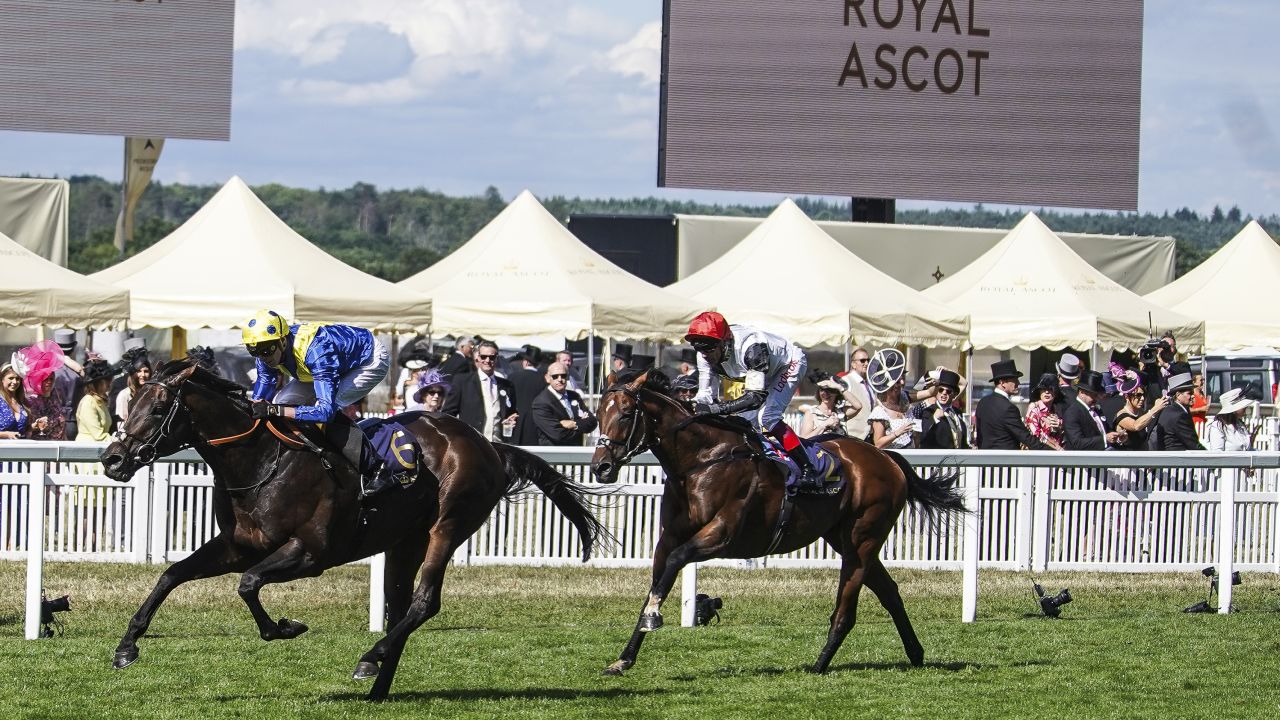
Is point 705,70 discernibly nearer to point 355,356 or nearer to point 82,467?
point 82,467

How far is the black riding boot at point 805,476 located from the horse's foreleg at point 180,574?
2612mm

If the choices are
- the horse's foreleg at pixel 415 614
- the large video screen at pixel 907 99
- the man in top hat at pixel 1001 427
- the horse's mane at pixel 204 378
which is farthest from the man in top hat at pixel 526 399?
the large video screen at pixel 907 99

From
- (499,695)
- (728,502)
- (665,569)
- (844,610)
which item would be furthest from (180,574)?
(844,610)

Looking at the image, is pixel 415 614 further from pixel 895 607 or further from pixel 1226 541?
pixel 1226 541

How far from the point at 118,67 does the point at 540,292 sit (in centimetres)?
860

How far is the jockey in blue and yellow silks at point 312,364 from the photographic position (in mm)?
7195

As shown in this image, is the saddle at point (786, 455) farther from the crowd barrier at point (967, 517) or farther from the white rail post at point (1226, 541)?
the white rail post at point (1226, 541)

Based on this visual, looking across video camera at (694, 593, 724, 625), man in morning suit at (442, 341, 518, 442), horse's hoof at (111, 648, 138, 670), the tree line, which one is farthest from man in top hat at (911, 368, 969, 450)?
the tree line

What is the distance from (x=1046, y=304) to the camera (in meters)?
18.9

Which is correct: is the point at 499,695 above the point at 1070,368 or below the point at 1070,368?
below

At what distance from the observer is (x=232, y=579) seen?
11.4m

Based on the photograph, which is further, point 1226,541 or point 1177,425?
point 1177,425

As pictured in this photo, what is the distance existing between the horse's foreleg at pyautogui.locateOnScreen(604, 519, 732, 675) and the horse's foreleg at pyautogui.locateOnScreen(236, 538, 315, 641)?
1.52 meters

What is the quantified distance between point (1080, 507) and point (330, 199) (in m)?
163
